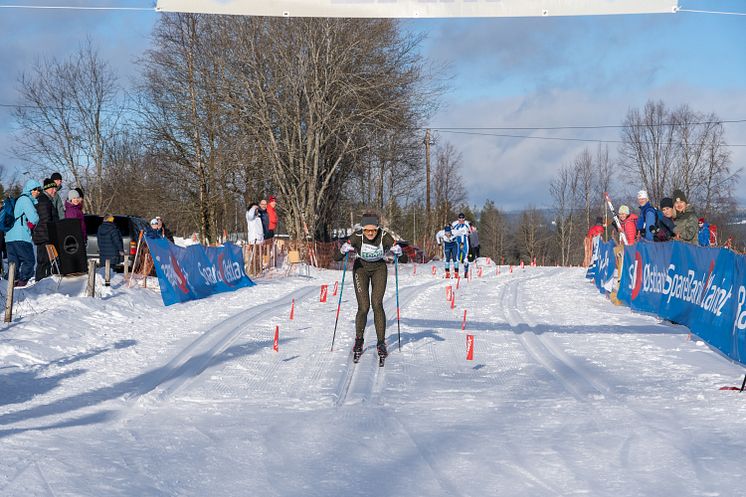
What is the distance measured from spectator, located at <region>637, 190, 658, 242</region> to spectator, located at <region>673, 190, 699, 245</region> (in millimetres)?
766

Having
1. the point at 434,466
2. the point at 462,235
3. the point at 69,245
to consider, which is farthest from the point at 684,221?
the point at 69,245

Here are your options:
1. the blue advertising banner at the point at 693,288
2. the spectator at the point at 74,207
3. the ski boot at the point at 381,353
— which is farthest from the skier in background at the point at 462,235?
the ski boot at the point at 381,353

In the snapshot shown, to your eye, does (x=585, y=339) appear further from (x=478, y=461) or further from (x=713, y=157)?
(x=713, y=157)

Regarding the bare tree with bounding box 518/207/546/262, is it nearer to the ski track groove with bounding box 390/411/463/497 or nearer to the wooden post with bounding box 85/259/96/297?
the wooden post with bounding box 85/259/96/297

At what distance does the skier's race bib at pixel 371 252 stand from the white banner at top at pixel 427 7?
2.79 metres

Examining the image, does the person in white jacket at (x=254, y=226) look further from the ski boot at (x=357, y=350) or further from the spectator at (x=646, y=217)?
the ski boot at (x=357, y=350)

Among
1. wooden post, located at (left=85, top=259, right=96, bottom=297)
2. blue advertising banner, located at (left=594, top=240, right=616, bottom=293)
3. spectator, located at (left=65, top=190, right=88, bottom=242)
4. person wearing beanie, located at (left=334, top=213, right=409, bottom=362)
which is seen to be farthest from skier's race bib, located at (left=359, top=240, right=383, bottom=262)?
blue advertising banner, located at (left=594, top=240, right=616, bottom=293)

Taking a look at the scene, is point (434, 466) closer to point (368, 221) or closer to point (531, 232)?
point (368, 221)

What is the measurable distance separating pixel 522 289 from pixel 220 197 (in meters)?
18.2

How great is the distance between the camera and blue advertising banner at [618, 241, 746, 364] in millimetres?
9758

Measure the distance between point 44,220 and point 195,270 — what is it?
4.32 m

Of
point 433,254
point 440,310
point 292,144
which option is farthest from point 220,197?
point 440,310

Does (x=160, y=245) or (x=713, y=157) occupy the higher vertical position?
(x=713, y=157)

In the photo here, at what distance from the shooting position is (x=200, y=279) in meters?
17.9
